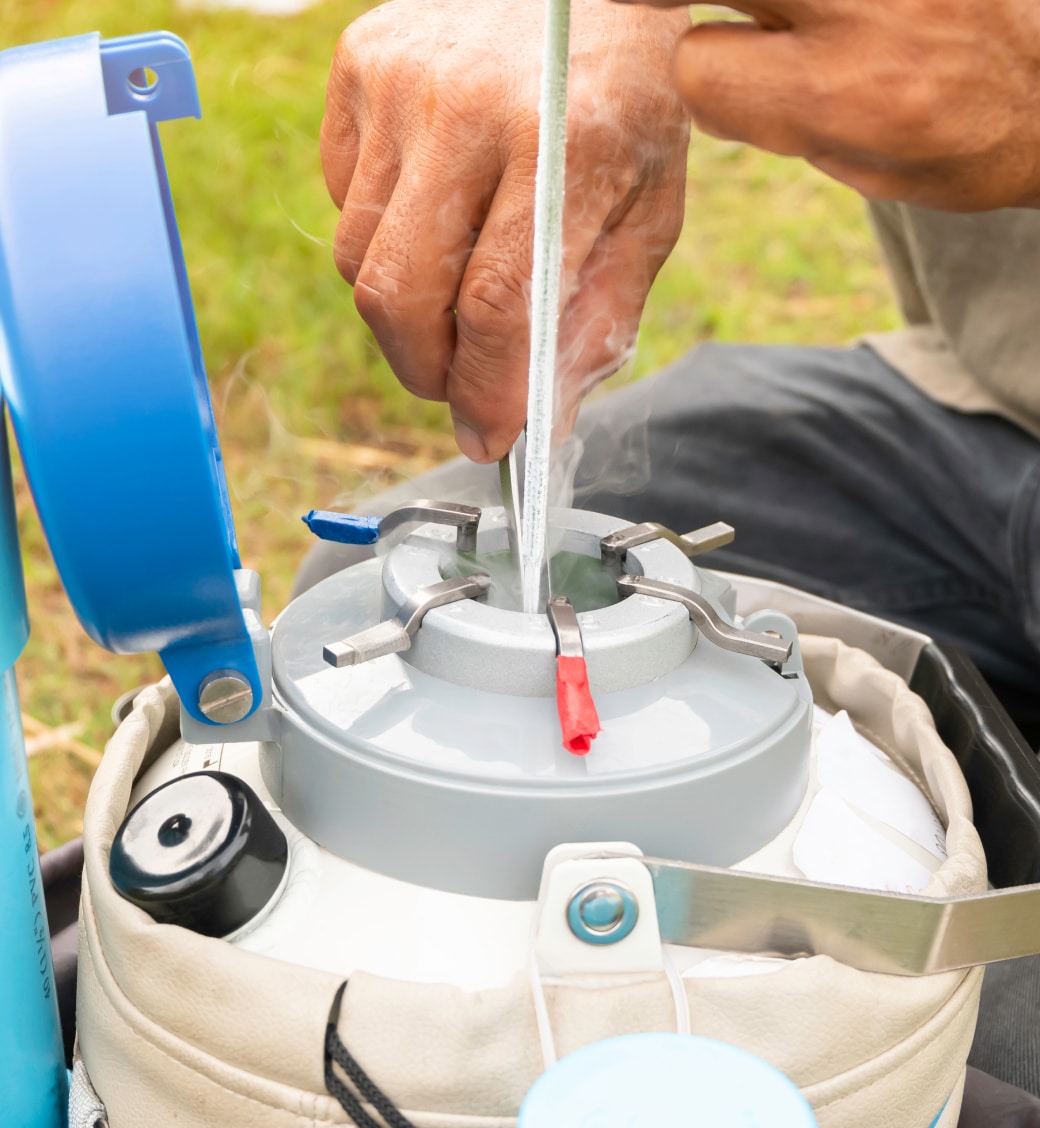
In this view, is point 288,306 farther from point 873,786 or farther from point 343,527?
point 873,786

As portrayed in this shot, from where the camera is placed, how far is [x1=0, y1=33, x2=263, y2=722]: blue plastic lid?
0.41 m

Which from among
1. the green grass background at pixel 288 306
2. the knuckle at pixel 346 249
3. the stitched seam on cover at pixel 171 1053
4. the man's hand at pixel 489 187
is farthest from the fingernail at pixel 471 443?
the green grass background at pixel 288 306

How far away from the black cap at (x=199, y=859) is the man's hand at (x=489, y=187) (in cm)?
30

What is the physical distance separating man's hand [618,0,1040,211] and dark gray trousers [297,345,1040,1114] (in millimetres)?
591

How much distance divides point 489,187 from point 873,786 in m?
0.44

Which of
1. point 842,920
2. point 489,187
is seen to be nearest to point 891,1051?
point 842,920

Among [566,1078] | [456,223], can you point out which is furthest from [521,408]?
[566,1078]

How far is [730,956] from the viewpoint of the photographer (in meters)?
0.55

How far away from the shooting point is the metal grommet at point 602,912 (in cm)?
51

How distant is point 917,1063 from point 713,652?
8.9 inches

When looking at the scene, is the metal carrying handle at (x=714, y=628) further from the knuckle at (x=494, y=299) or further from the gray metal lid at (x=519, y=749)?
the knuckle at (x=494, y=299)

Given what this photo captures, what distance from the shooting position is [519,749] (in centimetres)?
55

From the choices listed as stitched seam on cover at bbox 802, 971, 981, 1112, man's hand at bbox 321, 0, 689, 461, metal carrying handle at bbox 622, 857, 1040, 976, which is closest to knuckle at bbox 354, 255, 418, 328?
man's hand at bbox 321, 0, 689, 461

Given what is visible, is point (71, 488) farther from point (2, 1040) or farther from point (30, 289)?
point (2, 1040)
